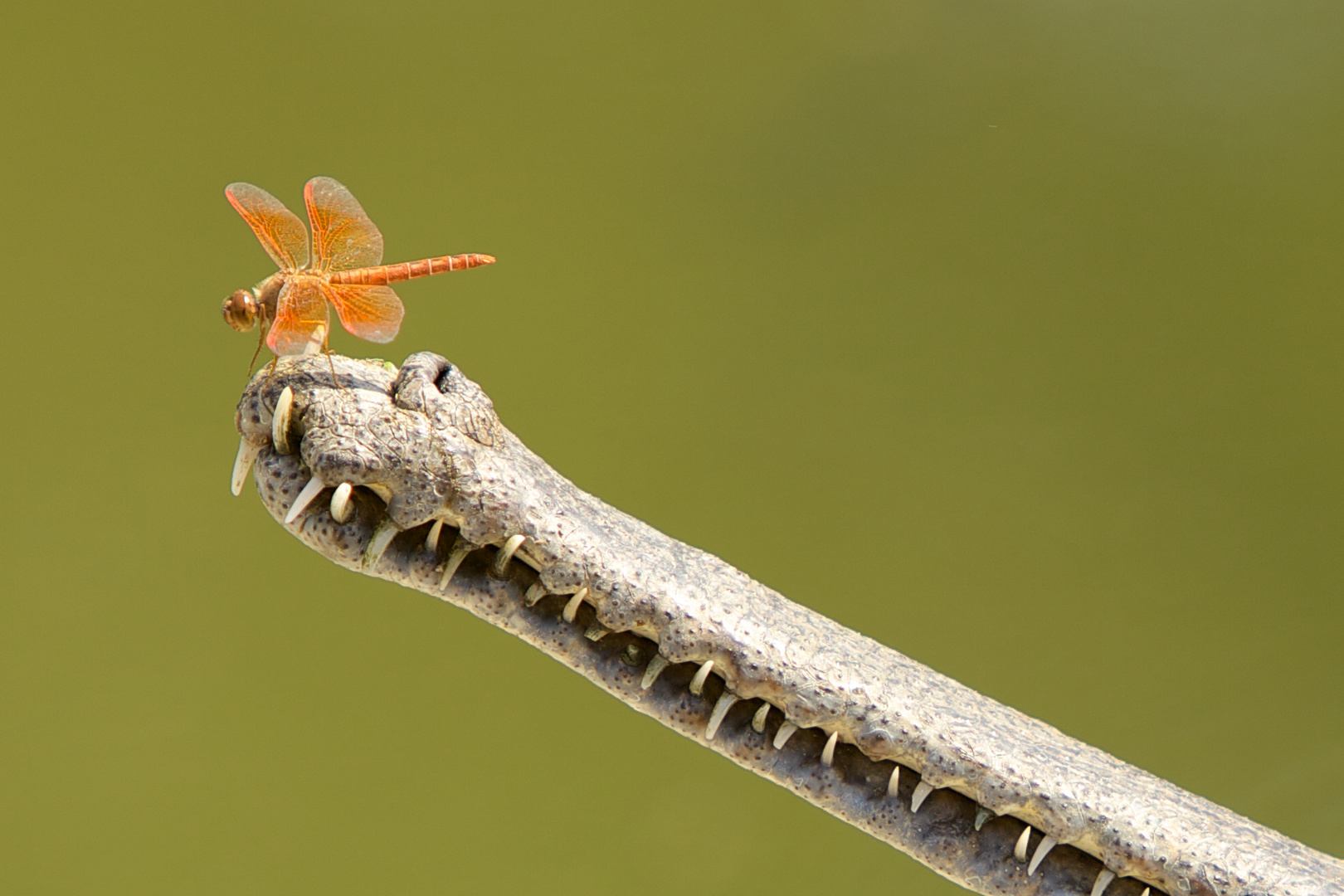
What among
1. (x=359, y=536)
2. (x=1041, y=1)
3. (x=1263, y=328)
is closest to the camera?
(x=359, y=536)

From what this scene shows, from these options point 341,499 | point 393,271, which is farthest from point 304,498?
point 393,271

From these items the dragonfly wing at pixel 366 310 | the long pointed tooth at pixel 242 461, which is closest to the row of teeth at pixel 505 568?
the long pointed tooth at pixel 242 461

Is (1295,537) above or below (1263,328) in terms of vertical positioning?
below

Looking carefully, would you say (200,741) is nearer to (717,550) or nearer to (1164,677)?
(717,550)

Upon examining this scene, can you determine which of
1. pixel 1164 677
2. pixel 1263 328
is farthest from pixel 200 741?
pixel 1263 328

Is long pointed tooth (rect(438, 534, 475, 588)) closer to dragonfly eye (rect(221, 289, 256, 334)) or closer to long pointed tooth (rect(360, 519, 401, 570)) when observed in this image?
long pointed tooth (rect(360, 519, 401, 570))

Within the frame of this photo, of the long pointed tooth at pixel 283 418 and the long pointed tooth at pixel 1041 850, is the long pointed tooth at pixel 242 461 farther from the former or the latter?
the long pointed tooth at pixel 1041 850

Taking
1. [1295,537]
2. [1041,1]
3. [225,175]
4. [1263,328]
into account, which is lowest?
[225,175]
